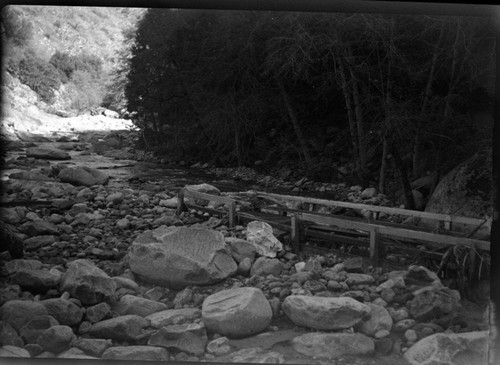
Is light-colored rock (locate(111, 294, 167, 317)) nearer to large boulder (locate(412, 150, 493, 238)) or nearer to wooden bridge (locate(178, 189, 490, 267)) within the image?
wooden bridge (locate(178, 189, 490, 267))

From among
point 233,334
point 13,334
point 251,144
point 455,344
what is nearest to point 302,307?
point 233,334

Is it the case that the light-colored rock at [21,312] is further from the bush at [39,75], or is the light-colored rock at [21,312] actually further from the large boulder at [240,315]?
the bush at [39,75]

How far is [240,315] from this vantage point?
2.67m

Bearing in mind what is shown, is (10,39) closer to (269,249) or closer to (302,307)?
(269,249)

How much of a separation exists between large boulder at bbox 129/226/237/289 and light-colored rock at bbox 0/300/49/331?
492mm

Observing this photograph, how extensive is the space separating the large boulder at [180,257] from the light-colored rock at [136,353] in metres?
0.33

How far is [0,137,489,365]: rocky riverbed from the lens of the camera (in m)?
2.65

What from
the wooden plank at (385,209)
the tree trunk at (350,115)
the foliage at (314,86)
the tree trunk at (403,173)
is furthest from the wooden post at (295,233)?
the tree trunk at (403,173)

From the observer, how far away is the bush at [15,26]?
2854 millimetres

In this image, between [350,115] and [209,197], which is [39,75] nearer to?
[209,197]

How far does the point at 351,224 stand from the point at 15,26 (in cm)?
204

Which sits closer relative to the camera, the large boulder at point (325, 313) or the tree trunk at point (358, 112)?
the large boulder at point (325, 313)

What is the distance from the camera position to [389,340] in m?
2.64

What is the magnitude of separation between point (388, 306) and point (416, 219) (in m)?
0.47
